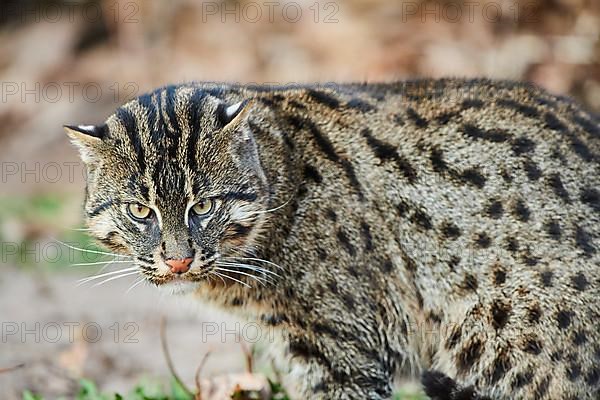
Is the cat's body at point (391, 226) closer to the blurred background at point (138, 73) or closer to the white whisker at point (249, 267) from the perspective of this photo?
the white whisker at point (249, 267)

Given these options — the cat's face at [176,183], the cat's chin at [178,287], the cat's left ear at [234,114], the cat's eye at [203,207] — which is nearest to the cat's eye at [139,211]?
the cat's face at [176,183]

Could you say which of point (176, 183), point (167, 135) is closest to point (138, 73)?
point (167, 135)

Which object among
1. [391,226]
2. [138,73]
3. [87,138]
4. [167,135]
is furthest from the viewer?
[138,73]

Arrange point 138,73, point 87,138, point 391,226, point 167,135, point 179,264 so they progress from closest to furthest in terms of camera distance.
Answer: point 179,264
point 167,135
point 87,138
point 391,226
point 138,73

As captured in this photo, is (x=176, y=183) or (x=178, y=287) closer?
(x=176, y=183)

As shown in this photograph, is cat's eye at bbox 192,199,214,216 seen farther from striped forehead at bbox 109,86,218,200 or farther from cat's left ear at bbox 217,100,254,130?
cat's left ear at bbox 217,100,254,130

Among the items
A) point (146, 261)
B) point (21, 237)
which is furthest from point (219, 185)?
point (21, 237)

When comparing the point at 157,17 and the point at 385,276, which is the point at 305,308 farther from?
the point at 157,17

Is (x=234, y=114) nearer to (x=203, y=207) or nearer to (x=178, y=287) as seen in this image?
(x=203, y=207)
